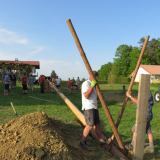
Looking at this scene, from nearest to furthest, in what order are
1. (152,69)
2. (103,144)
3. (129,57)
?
(103,144) → (152,69) → (129,57)

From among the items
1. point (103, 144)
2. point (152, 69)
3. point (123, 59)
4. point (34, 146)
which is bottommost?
point (103, 144)

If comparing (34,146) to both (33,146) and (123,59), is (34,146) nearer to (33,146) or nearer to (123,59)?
(33,146)

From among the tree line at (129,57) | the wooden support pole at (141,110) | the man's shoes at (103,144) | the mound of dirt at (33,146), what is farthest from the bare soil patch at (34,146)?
the tree line at (129,57)

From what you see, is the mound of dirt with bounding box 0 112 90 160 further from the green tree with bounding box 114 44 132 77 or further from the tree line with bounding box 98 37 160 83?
the green tree with bounding box 114 44 132 77

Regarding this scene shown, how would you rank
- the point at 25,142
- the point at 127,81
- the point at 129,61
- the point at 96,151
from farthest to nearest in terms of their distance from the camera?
the point at 129,61 < the point at 127,81 < the point at 96,151 < the point at 25,142

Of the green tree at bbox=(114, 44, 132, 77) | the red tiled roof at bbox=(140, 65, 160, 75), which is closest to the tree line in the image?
the green tree at bbox=(114, 44, 132, 77)

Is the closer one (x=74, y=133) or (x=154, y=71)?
(x=74, y=133)

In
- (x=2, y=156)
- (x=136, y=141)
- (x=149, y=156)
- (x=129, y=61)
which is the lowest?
(x=149, y=156)

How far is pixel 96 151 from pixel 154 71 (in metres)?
42.8

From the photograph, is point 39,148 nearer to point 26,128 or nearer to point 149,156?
point 26,128

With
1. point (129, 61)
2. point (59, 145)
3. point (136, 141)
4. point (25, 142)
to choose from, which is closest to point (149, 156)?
point (136, 141)

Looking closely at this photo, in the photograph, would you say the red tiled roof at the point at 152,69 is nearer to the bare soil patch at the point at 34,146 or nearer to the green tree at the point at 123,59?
the green tree at the point at 123,59

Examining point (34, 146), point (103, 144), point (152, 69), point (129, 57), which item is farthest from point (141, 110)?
point (129, 57)

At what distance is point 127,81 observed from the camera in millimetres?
49094
